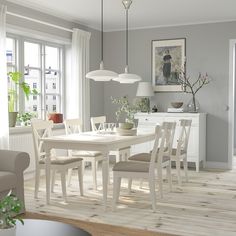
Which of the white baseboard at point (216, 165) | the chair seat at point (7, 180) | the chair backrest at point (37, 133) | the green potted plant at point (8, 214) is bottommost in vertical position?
the white baseboard at point (216, 165)

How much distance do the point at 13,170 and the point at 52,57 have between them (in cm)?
316

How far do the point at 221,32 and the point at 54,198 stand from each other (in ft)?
13.1

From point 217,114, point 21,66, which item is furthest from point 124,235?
point 217,114

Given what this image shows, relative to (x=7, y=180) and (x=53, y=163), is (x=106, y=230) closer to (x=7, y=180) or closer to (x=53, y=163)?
(x=7, y=180)

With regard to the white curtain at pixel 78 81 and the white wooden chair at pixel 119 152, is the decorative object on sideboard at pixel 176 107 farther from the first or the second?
the white curtain at pixel 78 81

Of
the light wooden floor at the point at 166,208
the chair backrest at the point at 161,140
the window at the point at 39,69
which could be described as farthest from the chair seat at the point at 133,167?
the window at the point at 39,69

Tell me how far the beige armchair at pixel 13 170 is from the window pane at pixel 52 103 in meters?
2.59

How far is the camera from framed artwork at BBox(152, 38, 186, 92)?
7.07 m

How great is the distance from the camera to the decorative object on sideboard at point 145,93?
7.09 m

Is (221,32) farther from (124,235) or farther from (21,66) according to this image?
(124,235)

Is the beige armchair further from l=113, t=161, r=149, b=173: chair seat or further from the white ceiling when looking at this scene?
the white ceiling

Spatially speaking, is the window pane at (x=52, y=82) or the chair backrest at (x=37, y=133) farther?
the window pane at (x=52, y=82)

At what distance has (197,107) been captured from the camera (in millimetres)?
7000

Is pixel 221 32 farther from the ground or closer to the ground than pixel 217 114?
farther from the ground
